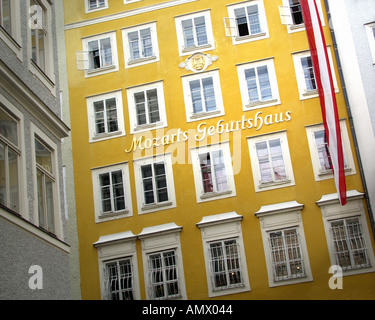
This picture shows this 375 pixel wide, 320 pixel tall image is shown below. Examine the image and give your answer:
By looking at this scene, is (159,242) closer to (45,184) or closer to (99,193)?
(99,193)

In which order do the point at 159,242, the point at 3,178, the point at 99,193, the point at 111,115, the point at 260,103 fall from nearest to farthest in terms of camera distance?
1. the point at 3,178
2. the point at 159,242
3. the point at 260,103
4. the point at 99,193
5. the point at 111,115

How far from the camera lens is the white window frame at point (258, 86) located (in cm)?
2219

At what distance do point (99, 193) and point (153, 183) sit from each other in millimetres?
1912

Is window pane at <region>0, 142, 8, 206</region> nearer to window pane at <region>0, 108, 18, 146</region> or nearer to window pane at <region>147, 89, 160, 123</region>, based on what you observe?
window pane at <region>0, 108, 18, 146</region>

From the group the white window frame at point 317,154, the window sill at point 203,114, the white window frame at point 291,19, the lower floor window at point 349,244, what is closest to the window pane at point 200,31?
the window sill at point 203,114

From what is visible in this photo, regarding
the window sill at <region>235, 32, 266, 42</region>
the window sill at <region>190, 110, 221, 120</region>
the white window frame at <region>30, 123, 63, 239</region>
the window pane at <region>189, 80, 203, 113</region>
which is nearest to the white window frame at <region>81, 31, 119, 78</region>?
the window pane at <region>189, 80, 203, 113</region>

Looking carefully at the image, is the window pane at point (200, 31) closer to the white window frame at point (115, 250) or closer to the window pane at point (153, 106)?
the window pane at point (153, 106)

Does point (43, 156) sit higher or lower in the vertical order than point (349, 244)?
higher

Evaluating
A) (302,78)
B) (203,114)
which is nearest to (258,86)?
(302,78)

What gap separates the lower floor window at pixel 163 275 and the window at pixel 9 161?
10.6m

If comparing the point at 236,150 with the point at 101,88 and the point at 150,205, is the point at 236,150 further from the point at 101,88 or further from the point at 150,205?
the point at 101,88

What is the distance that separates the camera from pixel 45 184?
12508 mm

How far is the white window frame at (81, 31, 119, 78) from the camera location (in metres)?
23.9

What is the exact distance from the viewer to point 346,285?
19672 mm
